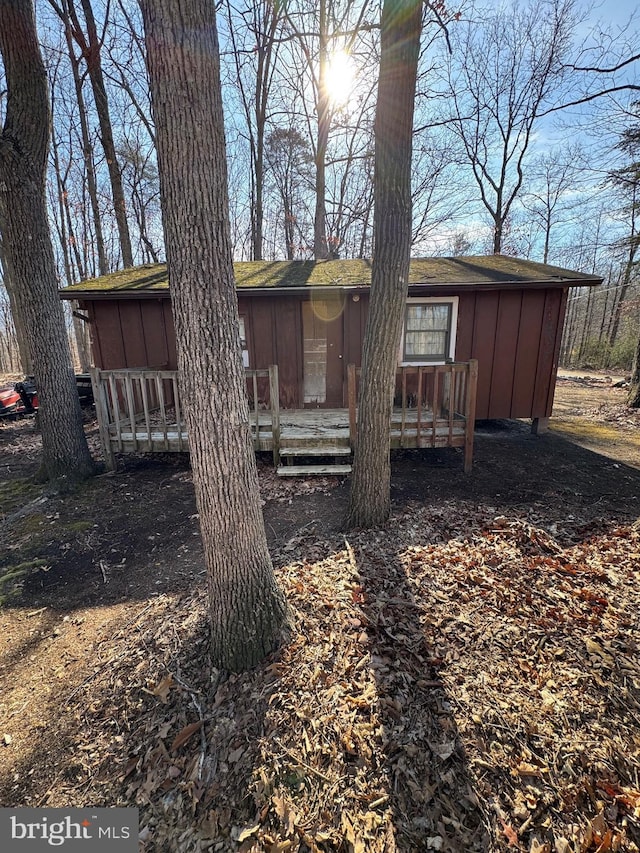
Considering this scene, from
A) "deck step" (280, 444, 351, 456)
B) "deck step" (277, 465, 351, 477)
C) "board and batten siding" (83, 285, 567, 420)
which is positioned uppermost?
"board and batten siding" (83, 285, 567, 420)

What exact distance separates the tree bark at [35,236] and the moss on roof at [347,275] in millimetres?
1992

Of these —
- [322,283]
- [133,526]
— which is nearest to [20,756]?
[133,526]

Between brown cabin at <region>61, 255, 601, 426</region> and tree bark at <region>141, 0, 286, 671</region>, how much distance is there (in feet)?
17.1

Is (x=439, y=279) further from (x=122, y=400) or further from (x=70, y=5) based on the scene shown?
(x=70, y=5)

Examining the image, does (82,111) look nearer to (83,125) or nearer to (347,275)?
(83,125)

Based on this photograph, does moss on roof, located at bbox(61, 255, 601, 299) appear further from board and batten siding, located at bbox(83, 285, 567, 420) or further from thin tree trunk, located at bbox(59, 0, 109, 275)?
thin tree trunk, located at bbox(59, 0, 109, 275)

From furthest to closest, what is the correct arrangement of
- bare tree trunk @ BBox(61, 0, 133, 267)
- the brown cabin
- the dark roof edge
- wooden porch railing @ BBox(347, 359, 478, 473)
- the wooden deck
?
bare tree trunk @ BBox(61, 0, 133, 267), the brown cabin, the dark roof edge, the wooden deck, wooden porch railing @ BBox(347, 359, 478, 473)

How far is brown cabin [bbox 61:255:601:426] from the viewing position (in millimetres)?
7141

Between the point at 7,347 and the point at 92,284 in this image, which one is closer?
the point at 92,284

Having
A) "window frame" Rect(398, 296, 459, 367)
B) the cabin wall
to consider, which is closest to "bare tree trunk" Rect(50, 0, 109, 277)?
"window frame" Rect(398, 296, 459, 367)

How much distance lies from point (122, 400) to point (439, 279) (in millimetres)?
6563

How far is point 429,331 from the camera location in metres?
7.48

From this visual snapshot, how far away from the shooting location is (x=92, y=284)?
7.64 meters

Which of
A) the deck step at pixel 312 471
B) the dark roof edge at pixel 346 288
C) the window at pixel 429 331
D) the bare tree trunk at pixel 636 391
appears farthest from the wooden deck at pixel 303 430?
the bare tree trunk at pixel 636 391
